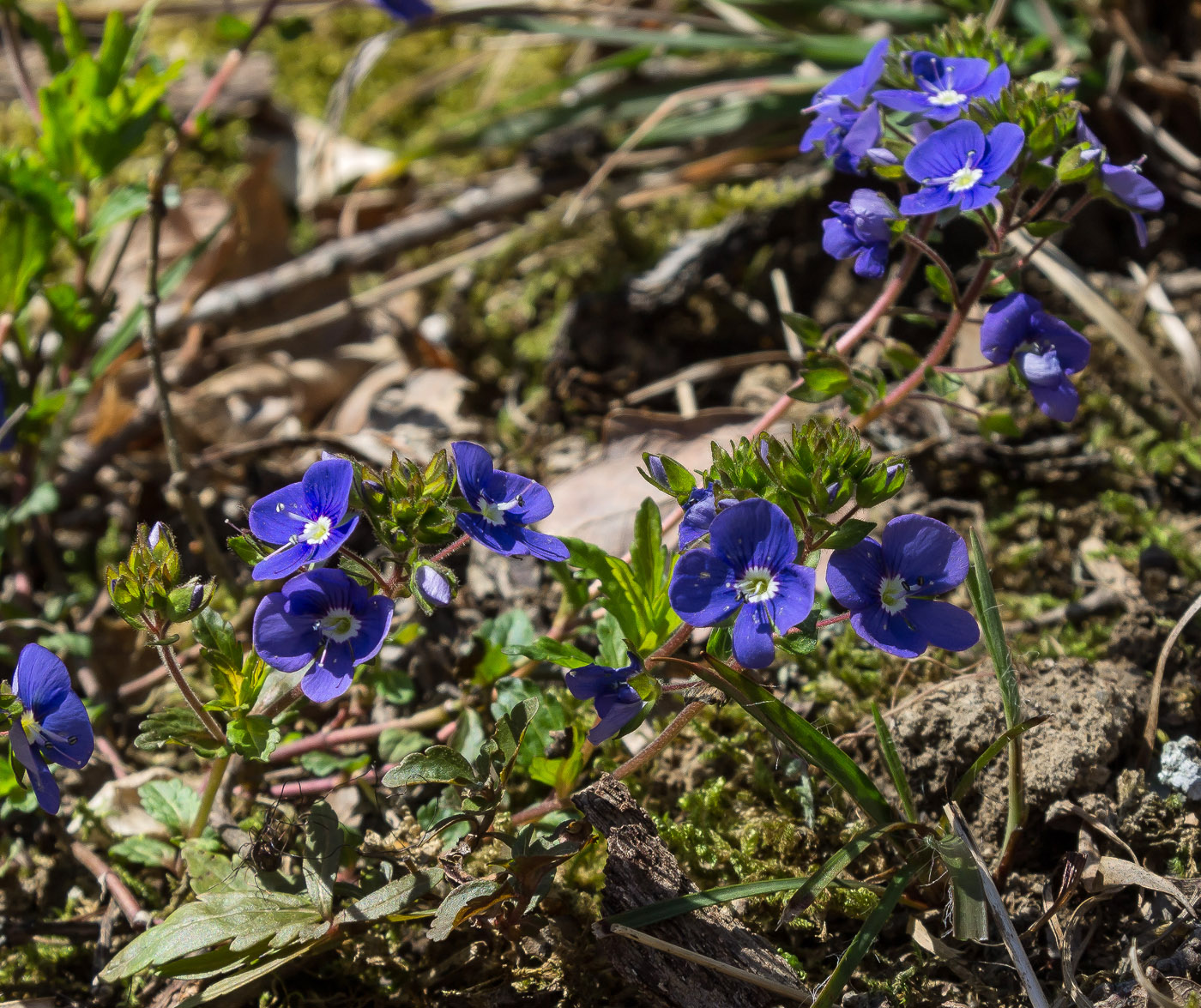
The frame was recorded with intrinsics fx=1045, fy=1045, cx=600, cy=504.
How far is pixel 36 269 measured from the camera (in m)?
3.16

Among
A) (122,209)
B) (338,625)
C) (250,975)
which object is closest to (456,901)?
(250,975)

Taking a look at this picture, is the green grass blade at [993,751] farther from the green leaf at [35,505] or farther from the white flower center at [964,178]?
the green leaf at [35,505]

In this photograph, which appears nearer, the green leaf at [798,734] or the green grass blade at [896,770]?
the green leaf at [798,734]

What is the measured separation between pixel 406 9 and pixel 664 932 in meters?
3.16

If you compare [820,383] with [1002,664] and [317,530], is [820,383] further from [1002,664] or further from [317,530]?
[317,530]

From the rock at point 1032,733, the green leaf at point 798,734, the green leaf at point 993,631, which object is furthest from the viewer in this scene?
the rock at point 1032,733

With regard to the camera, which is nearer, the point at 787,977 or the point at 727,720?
the point at 787,977

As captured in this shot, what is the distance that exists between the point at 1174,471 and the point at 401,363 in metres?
2.67

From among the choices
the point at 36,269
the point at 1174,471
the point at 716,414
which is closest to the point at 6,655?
the point at 36,269

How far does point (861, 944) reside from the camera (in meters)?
1.93

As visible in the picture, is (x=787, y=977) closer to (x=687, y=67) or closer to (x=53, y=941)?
(x=53, y=941)

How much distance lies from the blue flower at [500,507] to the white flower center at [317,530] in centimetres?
24

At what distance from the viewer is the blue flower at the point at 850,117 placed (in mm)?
2424

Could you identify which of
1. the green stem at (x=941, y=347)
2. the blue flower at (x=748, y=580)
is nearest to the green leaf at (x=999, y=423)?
the green stem at (x=941, y=347)
